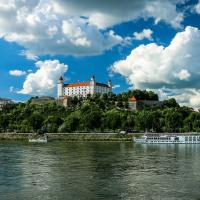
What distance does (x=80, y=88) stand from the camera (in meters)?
192

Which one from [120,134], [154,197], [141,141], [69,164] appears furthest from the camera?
[120,134]

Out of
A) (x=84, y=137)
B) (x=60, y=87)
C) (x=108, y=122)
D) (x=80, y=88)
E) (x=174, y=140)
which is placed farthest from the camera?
(x=60, y=87)

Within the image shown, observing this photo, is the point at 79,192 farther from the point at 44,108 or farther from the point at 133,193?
the point at 44,108

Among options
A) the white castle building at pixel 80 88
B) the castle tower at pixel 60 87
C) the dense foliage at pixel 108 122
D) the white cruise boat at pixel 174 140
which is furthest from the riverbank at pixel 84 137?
the castle tower at pixel 60 87

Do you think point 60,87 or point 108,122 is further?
point 60,87

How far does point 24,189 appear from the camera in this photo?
2747cm

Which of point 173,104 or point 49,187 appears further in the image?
point 173,104

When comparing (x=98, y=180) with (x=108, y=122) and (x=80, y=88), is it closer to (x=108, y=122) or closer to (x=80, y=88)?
(x=108, y=122)

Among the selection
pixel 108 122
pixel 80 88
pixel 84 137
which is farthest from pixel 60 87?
pixel 84 137

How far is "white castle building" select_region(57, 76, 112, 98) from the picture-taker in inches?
7461

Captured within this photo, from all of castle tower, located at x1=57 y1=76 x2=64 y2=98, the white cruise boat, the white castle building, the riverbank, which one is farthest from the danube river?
castle tower, located at x1=57 y1=76 x2=64 y2=98

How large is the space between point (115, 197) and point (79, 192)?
2.59 m

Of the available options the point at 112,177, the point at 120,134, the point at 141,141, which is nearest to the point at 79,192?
the point at 112,177

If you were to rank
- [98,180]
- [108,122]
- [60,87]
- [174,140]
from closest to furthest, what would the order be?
[98,180]
[174,140]
[108,122]
[60,87]
